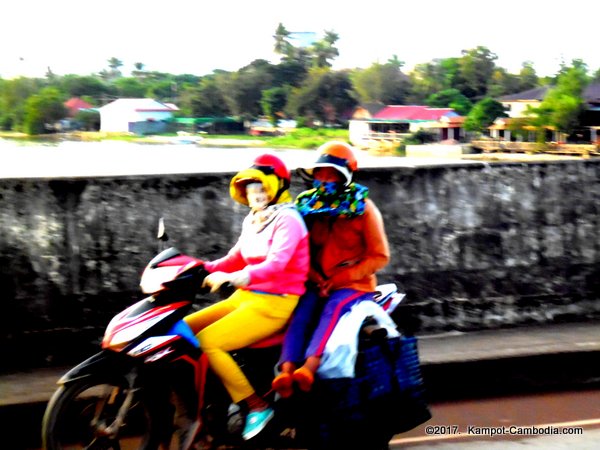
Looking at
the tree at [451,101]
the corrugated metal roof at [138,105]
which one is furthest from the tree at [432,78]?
the corrugated metal roof at [138,105]

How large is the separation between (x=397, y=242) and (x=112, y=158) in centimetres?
200

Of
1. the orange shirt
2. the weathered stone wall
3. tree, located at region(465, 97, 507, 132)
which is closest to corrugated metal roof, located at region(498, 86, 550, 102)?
tree, located at region(465, 97, 507, 132)

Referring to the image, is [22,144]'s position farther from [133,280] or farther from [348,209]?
[348,209]

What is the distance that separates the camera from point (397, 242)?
5.58 m

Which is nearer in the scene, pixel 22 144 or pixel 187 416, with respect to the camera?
pixel 187 416

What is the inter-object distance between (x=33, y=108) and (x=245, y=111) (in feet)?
4.05

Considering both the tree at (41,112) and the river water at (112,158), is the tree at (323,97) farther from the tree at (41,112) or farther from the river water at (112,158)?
the tree at (41,112)

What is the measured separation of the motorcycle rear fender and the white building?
→ 68.8 inches

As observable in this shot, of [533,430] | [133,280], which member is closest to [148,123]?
[133,280]

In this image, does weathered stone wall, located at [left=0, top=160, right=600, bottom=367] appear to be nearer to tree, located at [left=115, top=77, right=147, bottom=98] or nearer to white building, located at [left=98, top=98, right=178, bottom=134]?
white building, located at [left=98, top=98, right=178, bottom=134]

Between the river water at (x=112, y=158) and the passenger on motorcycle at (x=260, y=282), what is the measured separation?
45cm

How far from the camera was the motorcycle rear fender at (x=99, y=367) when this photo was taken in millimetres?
3504

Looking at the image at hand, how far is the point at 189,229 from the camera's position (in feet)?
17.1

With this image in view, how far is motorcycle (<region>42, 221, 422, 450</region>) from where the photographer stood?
3535 millimetres
